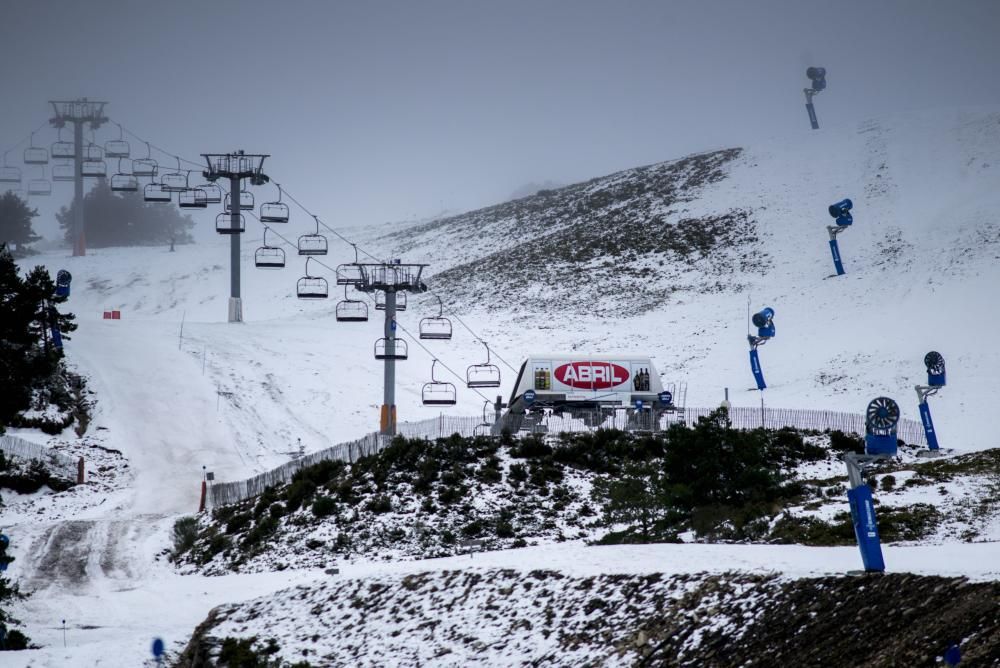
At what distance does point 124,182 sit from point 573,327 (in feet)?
106

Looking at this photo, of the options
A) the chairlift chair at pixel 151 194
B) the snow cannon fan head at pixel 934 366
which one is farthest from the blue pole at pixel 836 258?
the chairlift chair at pixel 151 194

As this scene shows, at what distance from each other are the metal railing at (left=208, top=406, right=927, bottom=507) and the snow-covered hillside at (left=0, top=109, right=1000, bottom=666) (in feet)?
7.37

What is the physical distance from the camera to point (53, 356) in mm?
37844

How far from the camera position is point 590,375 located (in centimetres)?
4706

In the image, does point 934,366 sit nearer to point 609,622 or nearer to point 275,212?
point 609,622

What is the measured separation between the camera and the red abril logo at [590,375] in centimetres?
4700

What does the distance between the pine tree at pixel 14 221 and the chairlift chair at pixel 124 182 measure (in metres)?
68.5

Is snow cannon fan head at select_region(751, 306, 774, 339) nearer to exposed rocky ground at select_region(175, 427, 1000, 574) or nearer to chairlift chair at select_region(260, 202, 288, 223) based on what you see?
exposed rocky ground at select_region(175, 427, 1000, 574)

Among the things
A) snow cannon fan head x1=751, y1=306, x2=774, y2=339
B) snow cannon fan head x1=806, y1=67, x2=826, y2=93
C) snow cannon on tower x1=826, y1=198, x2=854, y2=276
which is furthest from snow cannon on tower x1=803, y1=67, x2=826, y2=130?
snow cannon fan head x1=751, y1=306, x2=774, y2=339

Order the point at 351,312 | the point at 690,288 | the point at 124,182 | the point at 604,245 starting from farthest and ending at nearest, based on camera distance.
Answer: the point at 604,245
the point at 690,288
the point at 124,182
the point at 351,312

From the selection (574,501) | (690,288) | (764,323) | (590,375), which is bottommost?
(574,501)

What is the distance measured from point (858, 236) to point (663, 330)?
845 inches

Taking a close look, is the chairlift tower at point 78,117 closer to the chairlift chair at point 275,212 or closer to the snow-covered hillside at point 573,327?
the snow-covered hillside at point 573,327

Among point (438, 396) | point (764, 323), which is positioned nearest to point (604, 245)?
point (438, 396)
